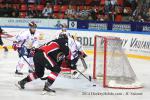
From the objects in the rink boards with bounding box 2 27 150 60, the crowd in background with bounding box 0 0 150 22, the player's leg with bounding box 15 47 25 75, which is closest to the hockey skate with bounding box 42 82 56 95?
the player's leg with bounding box 15 47 25 75

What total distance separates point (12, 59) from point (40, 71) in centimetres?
499

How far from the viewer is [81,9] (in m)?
17.7

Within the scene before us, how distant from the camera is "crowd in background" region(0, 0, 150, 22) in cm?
1691

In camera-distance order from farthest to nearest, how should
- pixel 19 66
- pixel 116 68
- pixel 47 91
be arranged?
pixel 19 66 → pixel 116 68 → pixel 47 91

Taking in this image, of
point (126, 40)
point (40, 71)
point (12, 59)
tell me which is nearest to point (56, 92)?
point (40, 71)

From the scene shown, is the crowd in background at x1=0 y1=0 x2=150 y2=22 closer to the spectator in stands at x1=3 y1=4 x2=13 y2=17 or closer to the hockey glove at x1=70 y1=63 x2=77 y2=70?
the spectator in stands at x1=3 y1=4 x2=13 y2=17

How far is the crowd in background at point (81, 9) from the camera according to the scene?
16.9 m

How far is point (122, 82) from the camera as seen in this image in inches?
356

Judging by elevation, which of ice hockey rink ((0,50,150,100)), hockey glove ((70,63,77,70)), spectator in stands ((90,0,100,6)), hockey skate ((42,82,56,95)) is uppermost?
spectator in stands ((90,0,100,6))

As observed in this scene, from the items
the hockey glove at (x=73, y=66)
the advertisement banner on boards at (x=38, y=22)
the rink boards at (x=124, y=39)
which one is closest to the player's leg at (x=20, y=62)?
the hockey glove at (x=73, y=66)

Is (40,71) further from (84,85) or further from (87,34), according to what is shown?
(87,34)

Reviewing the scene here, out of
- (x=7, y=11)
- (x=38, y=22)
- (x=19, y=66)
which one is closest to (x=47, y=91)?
(x=19, y=66)

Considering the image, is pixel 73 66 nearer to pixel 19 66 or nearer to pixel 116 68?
pixel 116 68

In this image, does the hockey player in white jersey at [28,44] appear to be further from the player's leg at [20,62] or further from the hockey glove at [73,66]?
the hockey glove at [73,66]
